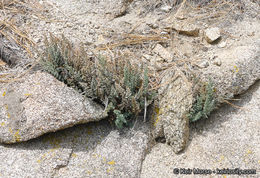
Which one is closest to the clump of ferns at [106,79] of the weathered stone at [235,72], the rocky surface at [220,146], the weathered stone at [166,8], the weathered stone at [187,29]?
the rocky surface at [220,146]

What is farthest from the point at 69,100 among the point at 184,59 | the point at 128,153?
the point at 184,59

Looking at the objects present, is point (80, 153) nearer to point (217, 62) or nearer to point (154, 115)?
point (154, 115)

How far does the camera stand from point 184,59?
2.95 metres

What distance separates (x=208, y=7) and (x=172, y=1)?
468mm

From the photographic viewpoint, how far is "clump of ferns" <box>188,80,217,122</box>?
255 cm

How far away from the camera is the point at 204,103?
261cm

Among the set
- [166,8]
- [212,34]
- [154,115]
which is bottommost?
[154,115]

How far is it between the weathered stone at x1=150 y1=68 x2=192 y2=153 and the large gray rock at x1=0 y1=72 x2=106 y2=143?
600 millimetres

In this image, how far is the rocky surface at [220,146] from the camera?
8.16 feet

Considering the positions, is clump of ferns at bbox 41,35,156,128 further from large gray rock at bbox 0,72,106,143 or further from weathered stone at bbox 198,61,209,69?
weathered stone at bbox 198,61,209,69

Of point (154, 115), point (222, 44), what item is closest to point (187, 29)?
point (222, 44)

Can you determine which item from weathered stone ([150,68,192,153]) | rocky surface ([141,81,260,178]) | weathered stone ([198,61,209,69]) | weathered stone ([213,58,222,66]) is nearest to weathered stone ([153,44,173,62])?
weathered stone ([150,68,192,153])

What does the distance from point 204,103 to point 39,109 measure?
5.19ft

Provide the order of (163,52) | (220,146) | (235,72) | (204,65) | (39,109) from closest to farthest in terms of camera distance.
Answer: (39,109) → (220,146) → (235,72) → (204,65) → (163,52)
